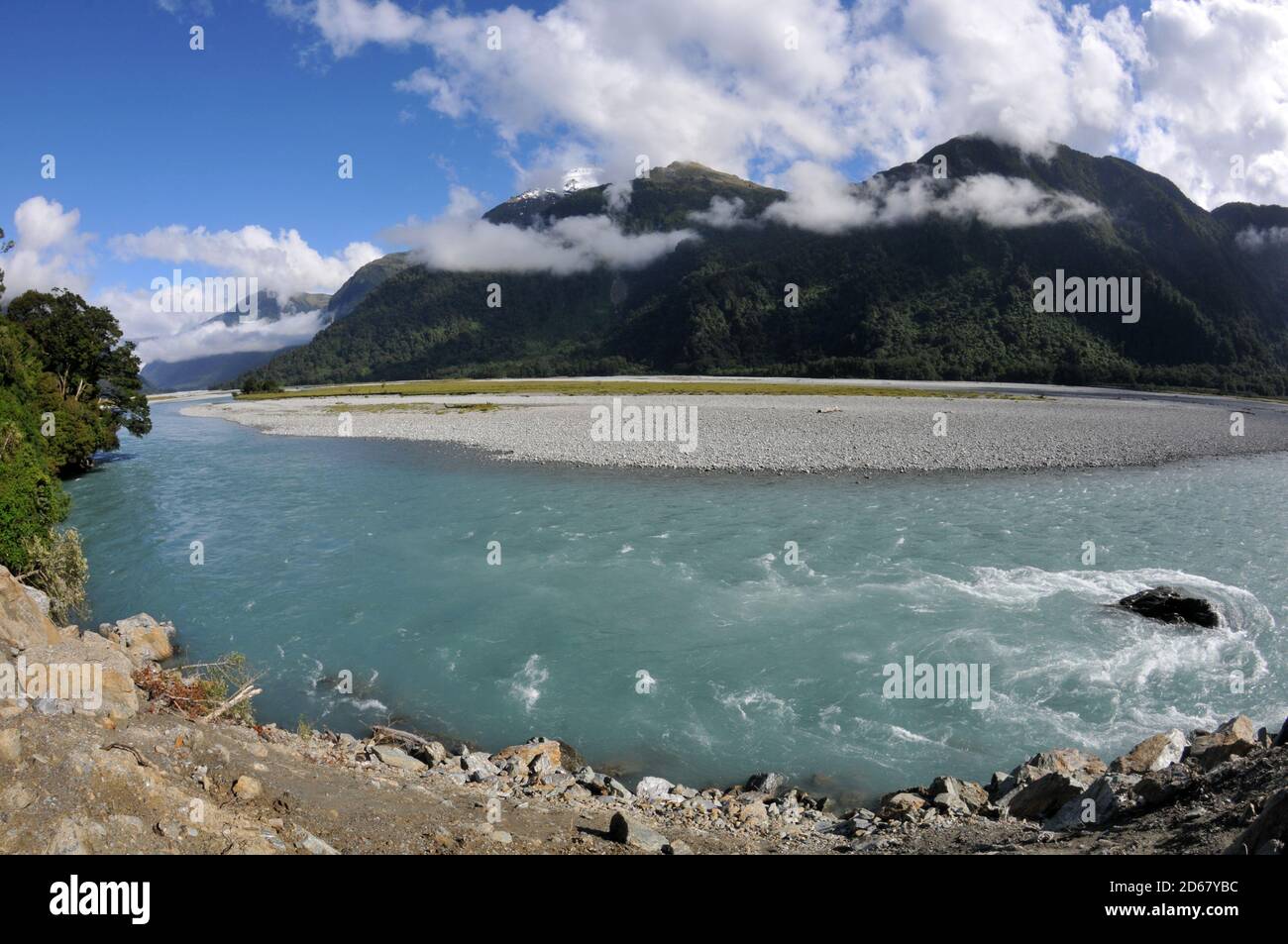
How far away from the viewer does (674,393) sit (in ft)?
322

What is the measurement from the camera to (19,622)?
10016mm

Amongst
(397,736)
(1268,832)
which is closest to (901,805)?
(1268,832)

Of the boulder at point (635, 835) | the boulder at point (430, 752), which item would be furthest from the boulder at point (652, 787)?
the boulder at point (430, 752)

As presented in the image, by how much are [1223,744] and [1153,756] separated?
2.79 ft

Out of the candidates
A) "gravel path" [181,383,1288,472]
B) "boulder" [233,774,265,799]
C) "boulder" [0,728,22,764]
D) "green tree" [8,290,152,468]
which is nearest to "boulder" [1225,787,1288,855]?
"boulder" [233,774,265,799]

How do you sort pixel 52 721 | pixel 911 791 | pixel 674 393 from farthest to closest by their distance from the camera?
1. pixel 674 393
2. pixel 911 791
3. pixel 52 721

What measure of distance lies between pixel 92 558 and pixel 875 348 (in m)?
183

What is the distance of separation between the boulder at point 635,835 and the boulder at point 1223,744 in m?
7.27

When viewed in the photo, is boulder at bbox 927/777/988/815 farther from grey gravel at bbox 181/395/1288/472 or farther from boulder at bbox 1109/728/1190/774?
grey gravel at bbox 181/395/1288/472

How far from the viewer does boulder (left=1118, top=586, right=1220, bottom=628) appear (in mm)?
16236

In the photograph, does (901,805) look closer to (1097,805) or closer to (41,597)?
(1097,805)
